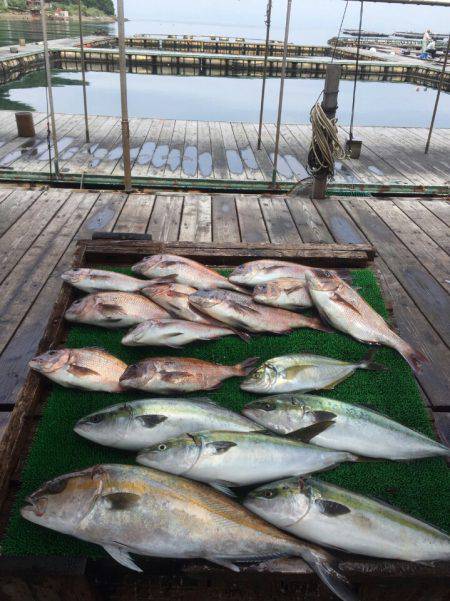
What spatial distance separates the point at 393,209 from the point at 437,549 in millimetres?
4913

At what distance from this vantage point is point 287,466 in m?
1.84

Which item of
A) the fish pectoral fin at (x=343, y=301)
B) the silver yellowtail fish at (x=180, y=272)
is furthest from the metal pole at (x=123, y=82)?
the fish pectoral fin at (x=343, y=301)

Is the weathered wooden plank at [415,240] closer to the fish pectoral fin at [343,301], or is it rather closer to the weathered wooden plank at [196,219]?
the fish pectoral fin at [343,301]

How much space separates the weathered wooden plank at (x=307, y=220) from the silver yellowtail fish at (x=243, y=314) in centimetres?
221

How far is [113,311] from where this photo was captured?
2.69m

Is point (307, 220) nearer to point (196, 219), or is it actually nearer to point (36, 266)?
point (196, 219)

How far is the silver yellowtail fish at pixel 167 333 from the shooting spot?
99.0 inches

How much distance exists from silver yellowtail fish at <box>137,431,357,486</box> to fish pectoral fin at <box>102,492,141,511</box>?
17 centimetres

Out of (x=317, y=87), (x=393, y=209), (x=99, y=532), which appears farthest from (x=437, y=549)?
(x=317, y=87)

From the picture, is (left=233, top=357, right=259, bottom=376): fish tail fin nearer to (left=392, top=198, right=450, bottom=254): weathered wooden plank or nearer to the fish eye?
the fish eye

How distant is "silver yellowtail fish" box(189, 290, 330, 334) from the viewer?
2703 mm

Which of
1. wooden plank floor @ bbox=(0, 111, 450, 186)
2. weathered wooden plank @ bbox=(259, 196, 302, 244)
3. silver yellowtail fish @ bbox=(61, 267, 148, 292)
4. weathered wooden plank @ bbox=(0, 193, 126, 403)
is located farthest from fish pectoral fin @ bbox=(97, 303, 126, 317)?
wooden plank floor @ bbox=(0, 111, 450, 186)

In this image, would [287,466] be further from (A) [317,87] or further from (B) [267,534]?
(A) [317,87]

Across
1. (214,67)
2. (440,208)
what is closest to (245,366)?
(440,208)
